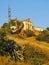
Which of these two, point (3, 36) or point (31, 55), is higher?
point (3, 36)

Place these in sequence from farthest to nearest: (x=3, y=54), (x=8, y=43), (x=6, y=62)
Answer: (x=8, y=43) < (x=3, y=54) < (x=6, y=62)

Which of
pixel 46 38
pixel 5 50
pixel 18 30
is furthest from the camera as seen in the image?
pixel 18 30

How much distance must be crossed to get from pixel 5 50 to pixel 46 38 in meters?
38.5

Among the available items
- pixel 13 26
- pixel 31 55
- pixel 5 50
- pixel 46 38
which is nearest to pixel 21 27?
pixel 13 26

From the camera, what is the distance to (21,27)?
75250 mm

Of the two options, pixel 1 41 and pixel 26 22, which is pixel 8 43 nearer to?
pixel 1 41

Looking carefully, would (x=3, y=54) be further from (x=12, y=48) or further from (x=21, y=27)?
(x=21, y=27)

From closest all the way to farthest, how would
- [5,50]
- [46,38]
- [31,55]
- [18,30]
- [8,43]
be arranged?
1. [5,50]
2. [8,43]
3. [31,55]
4. [46,38]
5. [18,30]

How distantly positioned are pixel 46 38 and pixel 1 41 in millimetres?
36966

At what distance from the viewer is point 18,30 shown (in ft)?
238

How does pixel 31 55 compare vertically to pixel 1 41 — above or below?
below

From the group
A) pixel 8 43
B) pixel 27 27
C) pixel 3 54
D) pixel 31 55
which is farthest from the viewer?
pixel 27 27

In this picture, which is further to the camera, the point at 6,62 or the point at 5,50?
the point at 5,50

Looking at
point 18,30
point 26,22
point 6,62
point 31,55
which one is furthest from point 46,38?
point 6,62
